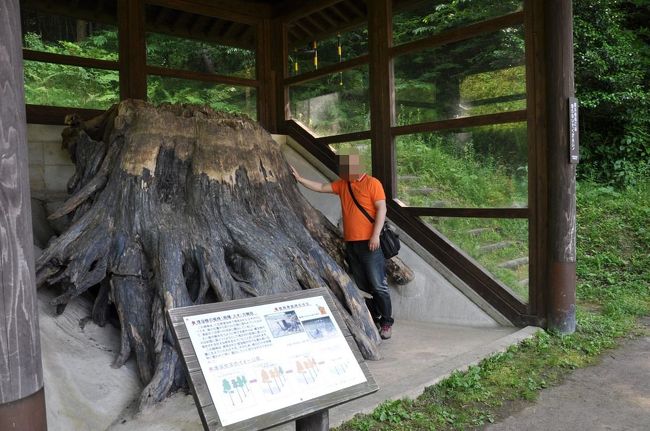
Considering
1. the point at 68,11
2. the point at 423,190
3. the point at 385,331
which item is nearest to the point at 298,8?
the point at 68,11

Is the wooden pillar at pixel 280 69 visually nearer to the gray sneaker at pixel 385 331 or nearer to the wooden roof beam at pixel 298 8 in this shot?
the wooden roof beam at pixel 298 8

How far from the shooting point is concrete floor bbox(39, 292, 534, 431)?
126 inches

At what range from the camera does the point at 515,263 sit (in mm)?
5363

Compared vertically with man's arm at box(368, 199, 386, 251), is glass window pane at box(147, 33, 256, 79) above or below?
above

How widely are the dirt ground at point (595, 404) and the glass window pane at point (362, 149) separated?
3461mm

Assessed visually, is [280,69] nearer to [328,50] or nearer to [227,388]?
[328,50]

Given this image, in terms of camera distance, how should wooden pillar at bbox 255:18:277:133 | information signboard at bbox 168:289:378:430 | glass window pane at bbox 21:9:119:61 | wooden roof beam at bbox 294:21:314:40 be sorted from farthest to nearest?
wooden pillar at bbox 255:18:277:133
wooden roof beam at bbox 294:21:314:40
glass window pane at bbox 21:9:119:61
information signboard at bbox 168:289:378:430

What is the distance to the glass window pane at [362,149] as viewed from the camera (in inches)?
265

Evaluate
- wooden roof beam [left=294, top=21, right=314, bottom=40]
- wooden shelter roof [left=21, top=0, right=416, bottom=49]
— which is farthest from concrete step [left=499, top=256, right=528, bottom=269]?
wooden roof beam [left=294, top=21, right=314, bottom=40]

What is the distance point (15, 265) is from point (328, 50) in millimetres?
6237

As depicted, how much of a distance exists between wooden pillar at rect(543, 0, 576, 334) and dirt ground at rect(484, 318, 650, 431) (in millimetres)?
711

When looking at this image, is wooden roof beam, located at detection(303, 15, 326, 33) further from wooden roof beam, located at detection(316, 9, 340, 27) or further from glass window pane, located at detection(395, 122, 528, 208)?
glass window pane, located at detection(395, 122, 528, 208)

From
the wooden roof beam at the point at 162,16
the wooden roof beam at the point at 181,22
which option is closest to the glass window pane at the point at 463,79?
the wooden roof beam at the point at 181,22

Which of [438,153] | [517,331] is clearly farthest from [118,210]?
[517,331]
